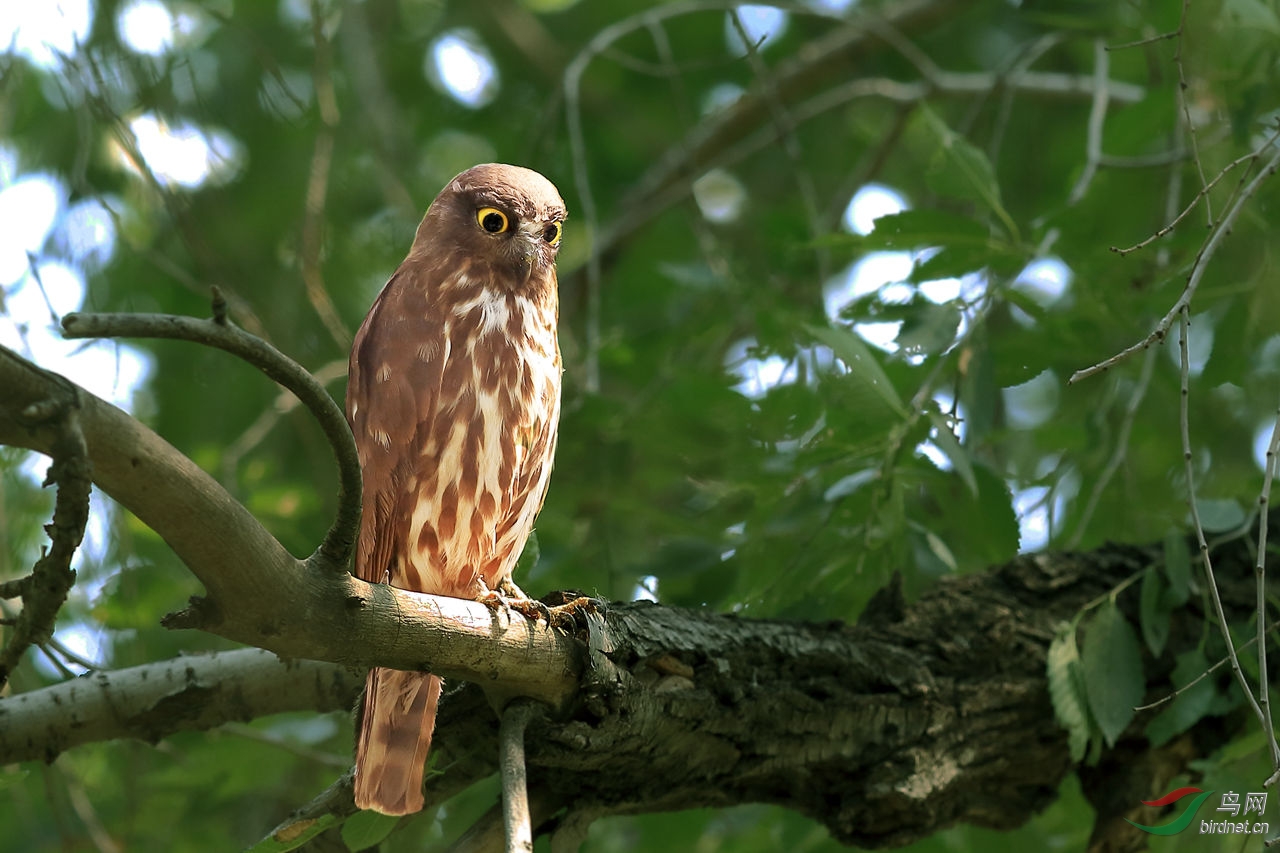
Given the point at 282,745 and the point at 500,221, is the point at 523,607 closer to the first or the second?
the point at 500,221

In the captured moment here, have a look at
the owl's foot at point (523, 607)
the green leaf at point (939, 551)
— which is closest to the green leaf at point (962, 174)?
the green leaf at point (939, 551)

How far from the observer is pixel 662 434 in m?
4.47

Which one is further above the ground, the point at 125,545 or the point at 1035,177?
the point at 1035,177

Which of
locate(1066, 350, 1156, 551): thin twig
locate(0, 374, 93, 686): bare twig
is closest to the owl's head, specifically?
locate(0, 374, 93, 686): bare twig

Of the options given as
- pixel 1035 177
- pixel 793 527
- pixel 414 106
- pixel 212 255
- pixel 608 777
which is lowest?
pixel 608 777

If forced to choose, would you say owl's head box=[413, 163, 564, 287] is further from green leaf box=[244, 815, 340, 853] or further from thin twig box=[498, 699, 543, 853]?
green leaf box=[244, 815, 340, 853]

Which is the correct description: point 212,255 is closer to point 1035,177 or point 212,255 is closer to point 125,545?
point 125,545

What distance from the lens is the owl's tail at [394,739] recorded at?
2.92 metres

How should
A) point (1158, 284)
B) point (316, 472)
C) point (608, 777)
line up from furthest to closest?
point (316, 472)
point (1158, 284)
point (608, 777)

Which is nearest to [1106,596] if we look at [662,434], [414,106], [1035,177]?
[662,434]

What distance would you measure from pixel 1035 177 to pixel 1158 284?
3552 millimetres

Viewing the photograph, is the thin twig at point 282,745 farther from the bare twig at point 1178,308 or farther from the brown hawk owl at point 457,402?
the bare twig at point 1178,308

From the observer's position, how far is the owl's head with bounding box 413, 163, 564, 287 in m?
3.46

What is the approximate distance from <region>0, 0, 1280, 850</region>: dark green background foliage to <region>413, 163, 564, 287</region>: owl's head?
2.97 ft
